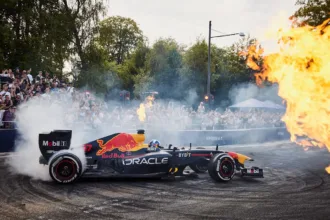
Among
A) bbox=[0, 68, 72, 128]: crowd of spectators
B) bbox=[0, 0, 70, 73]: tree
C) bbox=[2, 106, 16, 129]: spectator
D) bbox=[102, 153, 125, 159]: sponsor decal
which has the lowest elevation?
bbox=[102, 153, 125, 159]: sponsor decal

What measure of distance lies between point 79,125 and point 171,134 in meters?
5.13

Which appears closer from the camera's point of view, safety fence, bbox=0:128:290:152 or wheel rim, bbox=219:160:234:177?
wheel rim, bbox=219:160:234:177

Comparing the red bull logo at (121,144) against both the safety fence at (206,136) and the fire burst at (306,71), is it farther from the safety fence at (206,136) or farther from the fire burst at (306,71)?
the safety fence at (206,136)

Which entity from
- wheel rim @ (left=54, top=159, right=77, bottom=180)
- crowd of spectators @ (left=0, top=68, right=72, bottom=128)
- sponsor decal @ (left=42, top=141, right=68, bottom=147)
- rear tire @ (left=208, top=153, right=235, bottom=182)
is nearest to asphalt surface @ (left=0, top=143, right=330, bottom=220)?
rear tire @ (left=208, top=153, right=235, bottom=182)

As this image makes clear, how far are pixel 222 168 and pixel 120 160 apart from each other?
2909 mm

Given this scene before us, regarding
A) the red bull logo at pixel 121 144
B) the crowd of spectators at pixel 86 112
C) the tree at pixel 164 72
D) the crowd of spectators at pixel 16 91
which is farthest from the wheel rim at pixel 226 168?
the tree at pixel 164 72

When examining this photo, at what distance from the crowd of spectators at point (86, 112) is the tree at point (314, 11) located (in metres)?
13.3

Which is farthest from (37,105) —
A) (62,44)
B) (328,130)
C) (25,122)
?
(62,44)

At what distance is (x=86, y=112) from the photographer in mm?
18844

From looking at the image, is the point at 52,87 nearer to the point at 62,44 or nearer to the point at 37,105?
the point at 37,105

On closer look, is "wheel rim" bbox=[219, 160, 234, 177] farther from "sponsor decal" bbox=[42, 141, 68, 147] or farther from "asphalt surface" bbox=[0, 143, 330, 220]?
"sponsor decal" bbox=[42, 141, 68, 147]

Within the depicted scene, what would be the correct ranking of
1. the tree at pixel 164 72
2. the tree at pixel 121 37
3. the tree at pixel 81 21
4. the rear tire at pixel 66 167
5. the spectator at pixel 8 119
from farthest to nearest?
the tree at pixel 121 37
the tree at pixel 164 72
the tree at pixel 81 21
the spectator at pixel 8 119
the rear tire at pixel 66 167

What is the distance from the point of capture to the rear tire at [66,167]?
33.2 feet

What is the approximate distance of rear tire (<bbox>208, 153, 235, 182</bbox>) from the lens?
1100 cm
